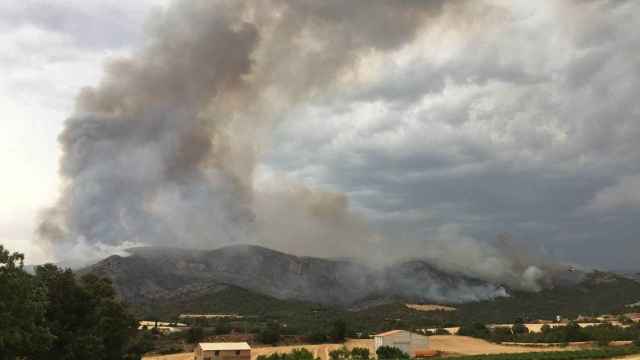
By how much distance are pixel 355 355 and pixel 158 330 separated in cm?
4615

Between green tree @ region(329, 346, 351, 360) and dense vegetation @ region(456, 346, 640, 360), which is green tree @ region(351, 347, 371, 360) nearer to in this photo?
green tree @ region(329, 346, 351, 360)

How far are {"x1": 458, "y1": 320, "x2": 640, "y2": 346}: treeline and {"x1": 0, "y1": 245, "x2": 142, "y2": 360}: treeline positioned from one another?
311ft

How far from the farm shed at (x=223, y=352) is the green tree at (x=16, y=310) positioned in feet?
231

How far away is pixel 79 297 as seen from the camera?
6084 centimetres

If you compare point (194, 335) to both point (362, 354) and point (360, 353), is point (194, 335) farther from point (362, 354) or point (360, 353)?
point (362, 354)

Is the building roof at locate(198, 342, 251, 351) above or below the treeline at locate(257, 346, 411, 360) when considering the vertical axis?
above

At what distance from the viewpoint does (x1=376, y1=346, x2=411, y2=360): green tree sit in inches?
5027

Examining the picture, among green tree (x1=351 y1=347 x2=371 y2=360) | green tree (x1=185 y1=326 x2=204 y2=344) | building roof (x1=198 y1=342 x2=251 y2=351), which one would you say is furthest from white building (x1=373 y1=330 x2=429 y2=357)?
green tree (x1=185 y1=326 x2=204 y2=344)

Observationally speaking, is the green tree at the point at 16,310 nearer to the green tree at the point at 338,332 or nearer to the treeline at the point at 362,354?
the treeline at the point at 362,354

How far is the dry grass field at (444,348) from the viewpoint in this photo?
433 ft

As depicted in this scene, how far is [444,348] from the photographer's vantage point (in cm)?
→ 14275

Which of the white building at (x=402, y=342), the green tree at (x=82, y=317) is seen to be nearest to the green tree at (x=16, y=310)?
the green tree at (x=82, y=317)

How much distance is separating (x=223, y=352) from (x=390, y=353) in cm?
2945

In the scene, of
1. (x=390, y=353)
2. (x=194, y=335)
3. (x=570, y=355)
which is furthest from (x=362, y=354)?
(x=194, y=335)
